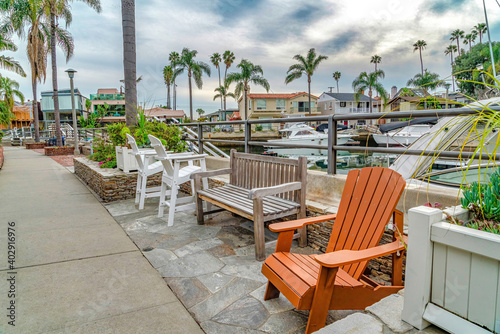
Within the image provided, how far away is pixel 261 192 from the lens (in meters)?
2.85

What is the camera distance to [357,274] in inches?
78.9

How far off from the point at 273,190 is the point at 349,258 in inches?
54.8

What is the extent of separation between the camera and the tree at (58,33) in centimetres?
1602

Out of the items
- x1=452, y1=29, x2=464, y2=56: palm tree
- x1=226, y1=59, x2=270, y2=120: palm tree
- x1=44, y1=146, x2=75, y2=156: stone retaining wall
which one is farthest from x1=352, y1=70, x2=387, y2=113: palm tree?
x1=44, y1=146, x2=75, y2=156: stone retaining wall

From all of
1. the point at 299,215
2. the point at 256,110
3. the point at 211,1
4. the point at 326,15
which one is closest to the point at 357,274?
the point at 299,215

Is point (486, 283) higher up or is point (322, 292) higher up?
point (486, 283)

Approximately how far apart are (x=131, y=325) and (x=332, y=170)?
8.07 ft

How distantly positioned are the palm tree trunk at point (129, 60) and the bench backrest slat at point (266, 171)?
3.83 meters

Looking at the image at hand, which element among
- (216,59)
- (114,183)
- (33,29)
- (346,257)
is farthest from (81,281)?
(216,59)

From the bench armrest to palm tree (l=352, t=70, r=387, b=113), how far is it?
42326 millimetres

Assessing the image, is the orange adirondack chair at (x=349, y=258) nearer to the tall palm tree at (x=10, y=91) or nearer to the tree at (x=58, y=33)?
the tree at (x=58, y=33)

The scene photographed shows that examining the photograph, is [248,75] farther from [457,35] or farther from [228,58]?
[457,35]

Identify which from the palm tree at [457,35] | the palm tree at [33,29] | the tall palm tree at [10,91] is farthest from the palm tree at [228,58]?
the palm tree at [457,35]

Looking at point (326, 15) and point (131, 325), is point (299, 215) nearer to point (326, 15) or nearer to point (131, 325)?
point (131, 325)
